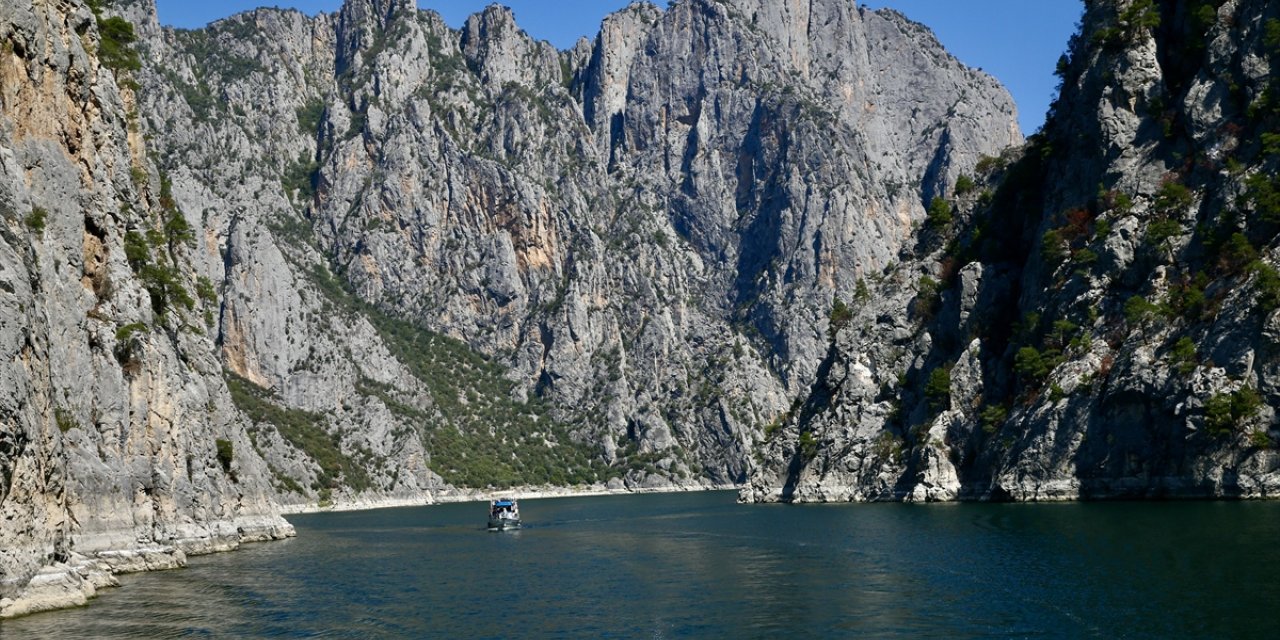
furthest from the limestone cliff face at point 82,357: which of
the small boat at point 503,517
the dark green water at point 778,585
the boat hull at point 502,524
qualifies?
the small boat at point 503,517

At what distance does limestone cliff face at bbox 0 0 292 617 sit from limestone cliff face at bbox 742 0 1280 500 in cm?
7909

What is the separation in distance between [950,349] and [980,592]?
3630 inches

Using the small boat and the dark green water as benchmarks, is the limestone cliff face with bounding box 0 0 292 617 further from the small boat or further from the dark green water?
the small boat

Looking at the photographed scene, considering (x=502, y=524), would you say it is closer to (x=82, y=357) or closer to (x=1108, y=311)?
(x=1108, y=311)

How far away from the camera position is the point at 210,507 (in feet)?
282

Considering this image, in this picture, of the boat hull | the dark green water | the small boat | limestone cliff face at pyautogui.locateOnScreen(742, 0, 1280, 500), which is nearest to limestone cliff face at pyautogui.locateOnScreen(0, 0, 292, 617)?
the dark green water

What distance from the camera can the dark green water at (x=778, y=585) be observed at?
46844 millimetres

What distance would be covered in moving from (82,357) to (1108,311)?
94175 mm

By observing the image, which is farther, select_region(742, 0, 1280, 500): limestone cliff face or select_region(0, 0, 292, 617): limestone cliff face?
select_region(742, 0, 1280, 500): limestone cliff face

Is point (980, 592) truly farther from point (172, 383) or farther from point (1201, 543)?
point (172, 383)

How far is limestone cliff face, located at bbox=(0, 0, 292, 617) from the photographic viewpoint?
44750 millimetres

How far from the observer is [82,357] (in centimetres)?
6116

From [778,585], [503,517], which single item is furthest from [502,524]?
[778,585]

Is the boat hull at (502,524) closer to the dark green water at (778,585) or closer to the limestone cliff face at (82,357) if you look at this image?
the dark green water at (778,585)
